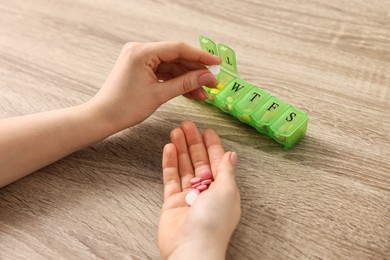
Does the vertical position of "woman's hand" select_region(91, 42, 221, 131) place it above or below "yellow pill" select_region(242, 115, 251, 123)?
above

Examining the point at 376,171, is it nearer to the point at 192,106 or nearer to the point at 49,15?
the point at 192,106

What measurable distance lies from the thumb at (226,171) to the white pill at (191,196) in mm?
36

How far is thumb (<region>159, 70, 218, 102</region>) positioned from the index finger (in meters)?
0.02

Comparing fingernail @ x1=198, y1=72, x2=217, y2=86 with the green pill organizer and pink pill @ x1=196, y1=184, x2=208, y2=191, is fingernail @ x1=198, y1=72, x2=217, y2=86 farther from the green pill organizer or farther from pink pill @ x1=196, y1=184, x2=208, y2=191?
pink pill @ x1=196, y1=184, x2=208, y2=191

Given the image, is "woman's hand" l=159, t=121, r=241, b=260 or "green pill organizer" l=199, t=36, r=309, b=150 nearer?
"woman's hand" l=159, t=121, r=241, b=260

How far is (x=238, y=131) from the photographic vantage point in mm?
685

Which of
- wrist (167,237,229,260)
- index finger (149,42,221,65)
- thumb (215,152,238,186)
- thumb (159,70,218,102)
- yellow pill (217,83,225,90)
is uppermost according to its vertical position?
index finger (149,42,221,65)

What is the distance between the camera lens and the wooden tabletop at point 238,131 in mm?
568

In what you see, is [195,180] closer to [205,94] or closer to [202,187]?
[202,187]

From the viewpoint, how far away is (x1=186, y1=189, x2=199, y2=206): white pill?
1.85 feet

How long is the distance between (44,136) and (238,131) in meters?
0.30

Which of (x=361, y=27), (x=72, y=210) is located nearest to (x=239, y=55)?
(x=361, y=27)

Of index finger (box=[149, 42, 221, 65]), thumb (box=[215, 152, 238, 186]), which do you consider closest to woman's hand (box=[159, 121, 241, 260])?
thumb (box=[215, 152, 238, 186])

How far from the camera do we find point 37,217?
23.7 inches
